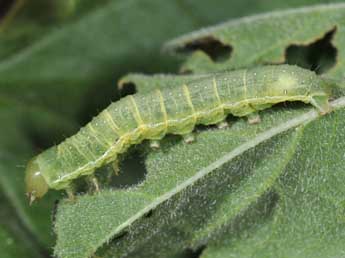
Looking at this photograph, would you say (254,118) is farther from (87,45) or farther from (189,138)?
(87,45)

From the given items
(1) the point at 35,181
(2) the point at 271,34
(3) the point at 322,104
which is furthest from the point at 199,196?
(2) the point at 271,34

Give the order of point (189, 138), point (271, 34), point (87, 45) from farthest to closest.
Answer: point (87, 45) → point (271, 34) → point (189, 138)

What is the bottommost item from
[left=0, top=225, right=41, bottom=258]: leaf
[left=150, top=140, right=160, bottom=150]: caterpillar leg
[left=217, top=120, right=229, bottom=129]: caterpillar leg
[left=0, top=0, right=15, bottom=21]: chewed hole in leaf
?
[left=0, top=225, right=41, bottom=258]: leaf

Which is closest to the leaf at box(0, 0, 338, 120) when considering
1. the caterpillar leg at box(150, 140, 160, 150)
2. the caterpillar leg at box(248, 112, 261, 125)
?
the caterpillar leg at box(150, 140, 160, 150)

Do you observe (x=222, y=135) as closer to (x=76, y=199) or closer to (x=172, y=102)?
(x=172, y=102)

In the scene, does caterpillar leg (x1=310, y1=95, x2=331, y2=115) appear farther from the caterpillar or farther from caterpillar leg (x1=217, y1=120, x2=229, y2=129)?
caterpillar leg (x1=217, y1=120, x2=229, y2=129)

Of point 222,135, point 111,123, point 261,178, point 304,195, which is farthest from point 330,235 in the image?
point 111,123
